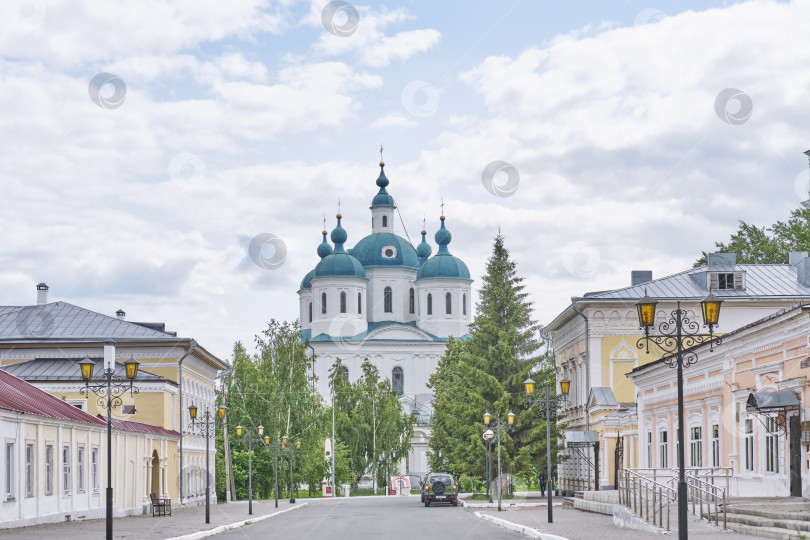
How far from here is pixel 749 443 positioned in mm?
24672

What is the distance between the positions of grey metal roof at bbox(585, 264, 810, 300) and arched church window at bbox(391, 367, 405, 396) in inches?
2351

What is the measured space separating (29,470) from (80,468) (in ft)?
18.1

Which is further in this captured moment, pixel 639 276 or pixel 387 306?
pixel 387 306

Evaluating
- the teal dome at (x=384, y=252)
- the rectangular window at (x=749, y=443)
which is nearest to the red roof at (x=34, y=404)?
the rectangular window at (x=749, y=443)

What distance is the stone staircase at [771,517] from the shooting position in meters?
16.8

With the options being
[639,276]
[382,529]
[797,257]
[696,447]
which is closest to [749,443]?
[696,447]

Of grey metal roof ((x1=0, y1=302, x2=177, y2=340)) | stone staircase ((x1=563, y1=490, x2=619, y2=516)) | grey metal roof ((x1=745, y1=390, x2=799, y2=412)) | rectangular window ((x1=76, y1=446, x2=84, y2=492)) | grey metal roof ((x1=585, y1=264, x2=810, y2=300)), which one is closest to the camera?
grey metal roof ((x1=745, y1=390, x2=799, y2=412))

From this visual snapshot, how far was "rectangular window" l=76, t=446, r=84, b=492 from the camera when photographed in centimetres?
3200

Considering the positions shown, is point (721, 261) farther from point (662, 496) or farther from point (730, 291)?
point (662, 496)

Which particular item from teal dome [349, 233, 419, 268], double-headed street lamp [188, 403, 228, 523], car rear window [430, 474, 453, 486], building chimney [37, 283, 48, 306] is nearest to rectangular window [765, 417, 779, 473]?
double-headed street lamp [188, 403, 228, 523]

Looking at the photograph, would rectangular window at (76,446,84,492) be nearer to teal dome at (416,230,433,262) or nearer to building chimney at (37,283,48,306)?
building chimney at (37,283,48,306)

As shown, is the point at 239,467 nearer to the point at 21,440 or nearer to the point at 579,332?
the point at 579,332

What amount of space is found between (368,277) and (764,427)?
8487 cm

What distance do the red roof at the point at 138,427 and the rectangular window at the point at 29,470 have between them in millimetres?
5049
